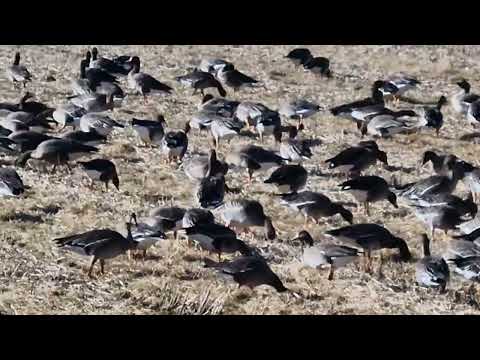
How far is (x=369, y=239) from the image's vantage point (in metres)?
12.1

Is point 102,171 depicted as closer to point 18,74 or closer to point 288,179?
point 288,179

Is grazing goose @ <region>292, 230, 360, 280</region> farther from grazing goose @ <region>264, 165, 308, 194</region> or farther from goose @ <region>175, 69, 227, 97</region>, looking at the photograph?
goose @ <region>175, 69, 227, 97</region>

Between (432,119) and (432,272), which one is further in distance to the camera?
(432,119)

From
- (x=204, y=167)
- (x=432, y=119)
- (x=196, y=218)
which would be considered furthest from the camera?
(x=432, y=119)

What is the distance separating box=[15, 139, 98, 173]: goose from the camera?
15586 mm

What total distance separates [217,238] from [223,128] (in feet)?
20.0

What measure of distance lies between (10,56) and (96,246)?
16.4 meters

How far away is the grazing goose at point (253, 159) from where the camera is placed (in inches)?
619

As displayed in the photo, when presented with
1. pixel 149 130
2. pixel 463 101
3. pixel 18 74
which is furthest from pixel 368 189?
pixel 18 74

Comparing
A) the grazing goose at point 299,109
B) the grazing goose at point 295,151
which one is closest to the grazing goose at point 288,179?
the grazing goose at point 295,151

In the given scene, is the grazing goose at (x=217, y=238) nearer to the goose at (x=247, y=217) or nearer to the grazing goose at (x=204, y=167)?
the goose at (x=247, y=217)

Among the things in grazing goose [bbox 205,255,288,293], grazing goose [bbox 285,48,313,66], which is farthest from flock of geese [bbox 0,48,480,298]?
grazing goose [bbox 285,48,313,66]

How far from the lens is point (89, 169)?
1488 centimetres

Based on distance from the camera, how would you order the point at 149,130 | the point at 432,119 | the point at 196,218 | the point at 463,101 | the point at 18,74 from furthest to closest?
1. the point at 18,74
2. the point at 463,101
3. the point at 432,119
4. the point at 149,130
5. the point at 196,218
